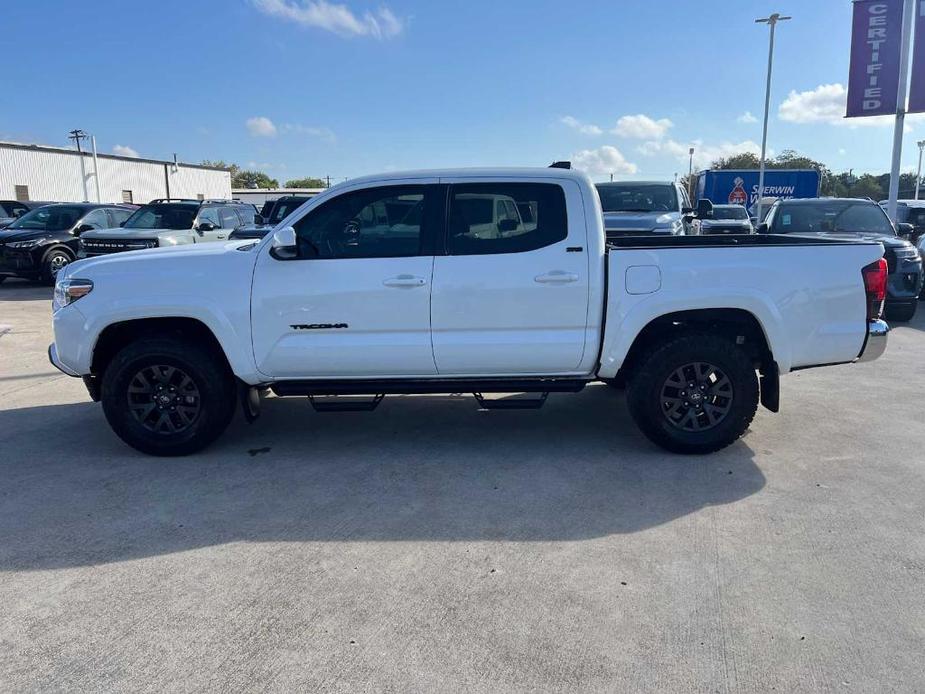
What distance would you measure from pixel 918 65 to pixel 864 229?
8.55m

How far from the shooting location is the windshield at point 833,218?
434 inches

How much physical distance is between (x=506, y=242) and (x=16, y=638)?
344 centimetres

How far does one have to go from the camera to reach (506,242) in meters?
4.76

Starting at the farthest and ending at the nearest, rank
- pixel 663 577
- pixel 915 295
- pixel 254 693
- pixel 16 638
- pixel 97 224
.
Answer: pixel 97 224
pixel 915 295
pixel 663 577
pixel 16 638
pixel 254 693

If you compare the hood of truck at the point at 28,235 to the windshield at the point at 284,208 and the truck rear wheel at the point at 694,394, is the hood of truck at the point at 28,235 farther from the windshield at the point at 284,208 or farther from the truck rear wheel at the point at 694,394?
the truck rear wheel at the point at 694,394

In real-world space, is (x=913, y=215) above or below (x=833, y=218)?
above

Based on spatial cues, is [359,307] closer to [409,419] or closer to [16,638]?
[409,419]

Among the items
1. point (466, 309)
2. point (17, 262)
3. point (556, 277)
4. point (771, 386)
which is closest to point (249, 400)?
point (466, 309)

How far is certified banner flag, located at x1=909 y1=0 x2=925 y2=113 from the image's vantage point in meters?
16.2

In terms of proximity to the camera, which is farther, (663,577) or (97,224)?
(97,224)

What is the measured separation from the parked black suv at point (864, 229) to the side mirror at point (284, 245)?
27.2 feet

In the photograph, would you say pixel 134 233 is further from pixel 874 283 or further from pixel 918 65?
pixel 918 65

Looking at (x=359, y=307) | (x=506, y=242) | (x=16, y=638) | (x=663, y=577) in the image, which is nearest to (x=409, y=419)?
(x=359, y=307)

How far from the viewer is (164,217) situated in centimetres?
1469
